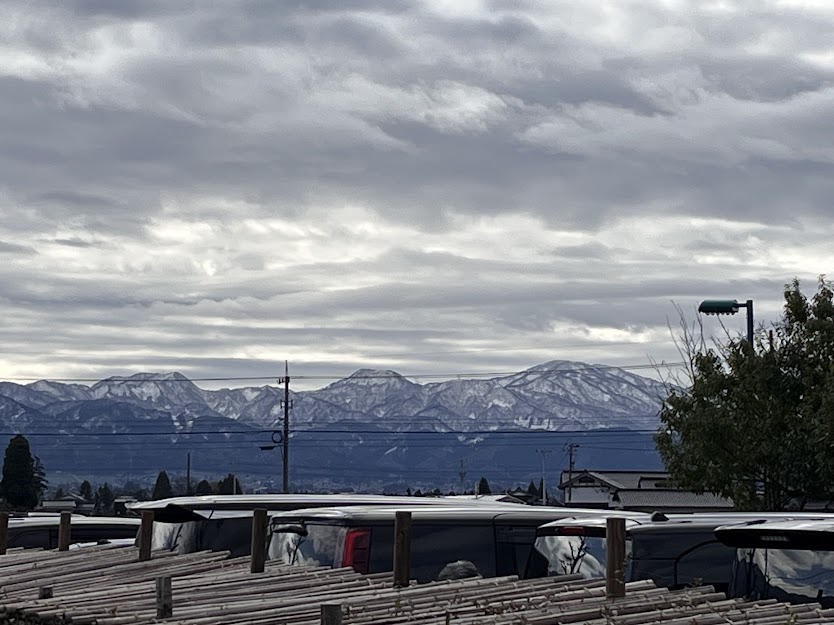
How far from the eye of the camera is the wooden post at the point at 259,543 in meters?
17.8

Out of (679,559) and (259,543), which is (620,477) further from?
(679,559)

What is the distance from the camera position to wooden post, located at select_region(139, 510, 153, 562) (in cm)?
2106

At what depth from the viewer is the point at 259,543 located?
1786 centimetres

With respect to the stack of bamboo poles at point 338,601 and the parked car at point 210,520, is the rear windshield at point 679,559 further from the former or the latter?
the parked car at point 210,520

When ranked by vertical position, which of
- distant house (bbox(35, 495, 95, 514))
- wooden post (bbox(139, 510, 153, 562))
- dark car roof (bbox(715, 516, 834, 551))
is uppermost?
dark car roof (bbox(715, 516, 834, 551))

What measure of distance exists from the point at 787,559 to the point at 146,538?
11.8 m

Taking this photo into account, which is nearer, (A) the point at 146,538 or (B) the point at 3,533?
(A) the point at 146,538

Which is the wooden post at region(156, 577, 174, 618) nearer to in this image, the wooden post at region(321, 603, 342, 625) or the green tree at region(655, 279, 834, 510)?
the wooden post at region(321, 603, 342, 625)

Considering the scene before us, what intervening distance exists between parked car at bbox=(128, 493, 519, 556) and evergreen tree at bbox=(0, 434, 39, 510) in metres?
79.6

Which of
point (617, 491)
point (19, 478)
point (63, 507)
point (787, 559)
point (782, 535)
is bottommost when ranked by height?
point (63, 507)

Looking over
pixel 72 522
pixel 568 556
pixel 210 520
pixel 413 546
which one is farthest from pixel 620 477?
pixel 568 556

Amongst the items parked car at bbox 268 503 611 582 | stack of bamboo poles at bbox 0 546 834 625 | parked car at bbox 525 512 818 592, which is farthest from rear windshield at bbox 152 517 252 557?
parked car at bbox 525 512 818 592

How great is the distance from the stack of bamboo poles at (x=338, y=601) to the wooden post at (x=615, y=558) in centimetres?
12

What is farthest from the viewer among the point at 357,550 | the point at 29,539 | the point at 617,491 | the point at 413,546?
the point at 617,491
